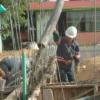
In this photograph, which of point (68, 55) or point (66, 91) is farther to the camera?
point (68, 55)

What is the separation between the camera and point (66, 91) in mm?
5941

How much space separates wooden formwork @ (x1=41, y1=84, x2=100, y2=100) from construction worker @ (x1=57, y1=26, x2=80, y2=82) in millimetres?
1073

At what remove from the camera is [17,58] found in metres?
5.69

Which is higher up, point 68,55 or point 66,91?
point 68,55

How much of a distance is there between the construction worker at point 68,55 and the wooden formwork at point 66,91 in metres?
1.07

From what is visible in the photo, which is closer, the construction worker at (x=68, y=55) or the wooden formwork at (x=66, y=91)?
the wooden formwork at (x=66, y=91)

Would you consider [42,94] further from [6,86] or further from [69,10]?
[69,10]

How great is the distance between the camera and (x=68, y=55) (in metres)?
7.19

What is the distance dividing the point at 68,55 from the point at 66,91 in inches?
51.8

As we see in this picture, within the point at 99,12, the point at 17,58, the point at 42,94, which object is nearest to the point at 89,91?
the point at 42,94

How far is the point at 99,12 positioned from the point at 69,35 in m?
19.9

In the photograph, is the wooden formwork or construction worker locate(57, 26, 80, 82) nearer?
the wooden formwork

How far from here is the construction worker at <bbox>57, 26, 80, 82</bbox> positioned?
7.07 meters

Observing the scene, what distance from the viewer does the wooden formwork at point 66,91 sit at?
19.0 feet
